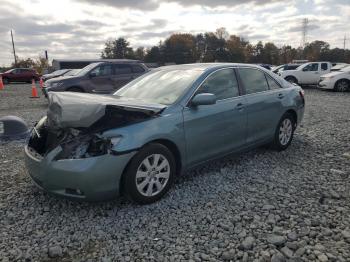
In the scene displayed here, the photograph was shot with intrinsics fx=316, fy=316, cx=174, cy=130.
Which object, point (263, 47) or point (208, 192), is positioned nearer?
point (208, 192)

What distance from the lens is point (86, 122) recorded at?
131 inches

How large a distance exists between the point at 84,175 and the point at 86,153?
0.78 feet

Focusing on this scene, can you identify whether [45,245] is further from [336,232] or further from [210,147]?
[336,232]

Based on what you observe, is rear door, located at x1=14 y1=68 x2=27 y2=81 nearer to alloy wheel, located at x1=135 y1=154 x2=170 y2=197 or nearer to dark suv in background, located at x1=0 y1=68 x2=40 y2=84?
dark suv in background, located at x1=0 y1=68 x2=40 y2=84

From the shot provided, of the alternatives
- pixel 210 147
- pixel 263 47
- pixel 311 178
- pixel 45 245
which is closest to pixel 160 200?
pixel 210 147

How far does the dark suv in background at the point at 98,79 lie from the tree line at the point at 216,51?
2493 inches

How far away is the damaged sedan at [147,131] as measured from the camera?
10.8ft

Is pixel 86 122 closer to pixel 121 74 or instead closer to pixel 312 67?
pixel 121 74

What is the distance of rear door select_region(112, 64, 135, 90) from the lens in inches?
487

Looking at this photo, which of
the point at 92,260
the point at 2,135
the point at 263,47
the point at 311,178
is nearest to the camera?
the point at 92,260

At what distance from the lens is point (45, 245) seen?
2984 millimetres

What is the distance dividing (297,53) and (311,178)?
9003 centimetres

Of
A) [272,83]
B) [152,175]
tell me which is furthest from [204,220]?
[272,83]

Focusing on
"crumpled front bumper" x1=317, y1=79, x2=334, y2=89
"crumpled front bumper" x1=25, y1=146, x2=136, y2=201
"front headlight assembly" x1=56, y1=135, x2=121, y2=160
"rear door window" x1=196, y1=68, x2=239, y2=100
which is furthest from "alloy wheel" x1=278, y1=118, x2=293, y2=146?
"crumpled front bumper" x1=317, y1=79, x2=334, y2=89
